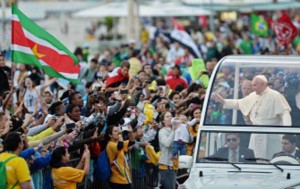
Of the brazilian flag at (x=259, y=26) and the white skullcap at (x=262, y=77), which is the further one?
the brazilian flag at (x=259, y=26)

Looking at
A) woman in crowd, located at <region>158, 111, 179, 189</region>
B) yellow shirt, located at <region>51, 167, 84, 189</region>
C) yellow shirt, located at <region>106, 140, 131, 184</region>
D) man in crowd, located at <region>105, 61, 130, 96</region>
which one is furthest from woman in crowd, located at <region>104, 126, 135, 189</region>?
man in crowd, located at <region>105, 61, 130, 96</region>

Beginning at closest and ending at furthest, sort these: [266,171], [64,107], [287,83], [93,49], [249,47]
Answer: [266,171] < [287,83] < [64,107] < [249,47] < [93,49]

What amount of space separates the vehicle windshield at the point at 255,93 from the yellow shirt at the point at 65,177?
5.26 ft

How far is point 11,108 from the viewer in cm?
2061

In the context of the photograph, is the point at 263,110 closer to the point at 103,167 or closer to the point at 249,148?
the point at 249,148

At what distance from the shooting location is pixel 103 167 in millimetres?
17141

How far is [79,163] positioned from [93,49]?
38949 millimetres

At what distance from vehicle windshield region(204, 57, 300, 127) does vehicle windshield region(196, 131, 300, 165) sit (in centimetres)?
23

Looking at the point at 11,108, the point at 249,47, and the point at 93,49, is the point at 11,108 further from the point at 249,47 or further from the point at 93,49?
the point at 93,49

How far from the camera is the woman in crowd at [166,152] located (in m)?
19.1

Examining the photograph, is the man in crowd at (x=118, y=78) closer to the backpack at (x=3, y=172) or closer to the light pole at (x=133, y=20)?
the backpack at (x=3, y=172)

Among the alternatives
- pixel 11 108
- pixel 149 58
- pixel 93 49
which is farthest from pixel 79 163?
pixel 93 49

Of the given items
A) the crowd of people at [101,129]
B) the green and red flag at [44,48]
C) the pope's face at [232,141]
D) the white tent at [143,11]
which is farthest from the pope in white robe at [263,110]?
the white tent at [143,11]

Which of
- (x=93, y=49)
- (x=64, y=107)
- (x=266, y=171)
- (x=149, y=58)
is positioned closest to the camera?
(x=266, y=171)
